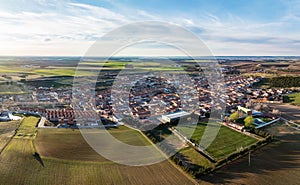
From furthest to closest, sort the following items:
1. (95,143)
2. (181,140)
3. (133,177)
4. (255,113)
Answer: (255,113)
(181,140)
(95,143)
(133,177)

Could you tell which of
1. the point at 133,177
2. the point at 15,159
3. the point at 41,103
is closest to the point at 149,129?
the point at 133,177

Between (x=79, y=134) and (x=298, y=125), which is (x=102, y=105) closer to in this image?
(x=79, y=134)

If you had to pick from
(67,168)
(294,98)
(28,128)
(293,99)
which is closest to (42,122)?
(28,128)

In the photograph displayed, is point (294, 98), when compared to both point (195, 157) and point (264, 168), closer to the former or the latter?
point (264, 168)

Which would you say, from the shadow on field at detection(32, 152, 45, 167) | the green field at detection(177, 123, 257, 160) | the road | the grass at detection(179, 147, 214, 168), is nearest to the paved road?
the shadow on field at detection(32, 152, 45, 167)

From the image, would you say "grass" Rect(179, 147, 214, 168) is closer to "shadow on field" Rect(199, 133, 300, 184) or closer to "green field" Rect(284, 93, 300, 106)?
"shadow on field" Rect(199, 133, 300, 184)

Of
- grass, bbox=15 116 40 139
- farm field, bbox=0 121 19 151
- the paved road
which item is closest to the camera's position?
farm field, bbox=0 121 19 151

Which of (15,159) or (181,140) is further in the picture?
(181,140)
